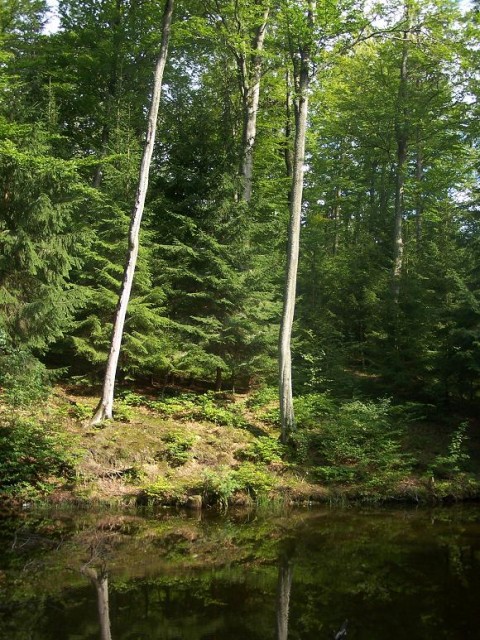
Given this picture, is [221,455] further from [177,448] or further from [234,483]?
[234,483]

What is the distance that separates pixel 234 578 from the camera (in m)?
6.52

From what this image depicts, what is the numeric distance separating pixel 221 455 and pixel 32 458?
4.04 m

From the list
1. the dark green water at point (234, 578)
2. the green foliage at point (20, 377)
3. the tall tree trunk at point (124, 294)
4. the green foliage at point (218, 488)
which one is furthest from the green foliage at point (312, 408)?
the green foliage at point (20, 377)

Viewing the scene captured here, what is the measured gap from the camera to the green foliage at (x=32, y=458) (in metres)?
9.42

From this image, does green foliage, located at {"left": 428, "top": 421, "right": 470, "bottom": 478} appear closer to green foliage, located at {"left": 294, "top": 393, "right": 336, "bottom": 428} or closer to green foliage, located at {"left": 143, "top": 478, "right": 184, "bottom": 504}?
green foliage, located at {"left": 294, "top": 393, "right": 336, "bottom": 428}

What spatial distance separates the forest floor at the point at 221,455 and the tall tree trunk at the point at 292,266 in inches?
28.1

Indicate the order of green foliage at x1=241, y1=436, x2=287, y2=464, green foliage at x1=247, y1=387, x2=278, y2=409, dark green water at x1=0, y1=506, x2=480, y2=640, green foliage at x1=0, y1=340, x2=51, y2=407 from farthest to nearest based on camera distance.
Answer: green foliage at x1=247, y1=387, x2=278, y2=409
green foliage at x1=241, y1=436, x2=287, y2=464
green foliage at x1=0, y1=340, x2=51, y2=407
dark green water at x1=0, y1=506, x2=480, y2=640

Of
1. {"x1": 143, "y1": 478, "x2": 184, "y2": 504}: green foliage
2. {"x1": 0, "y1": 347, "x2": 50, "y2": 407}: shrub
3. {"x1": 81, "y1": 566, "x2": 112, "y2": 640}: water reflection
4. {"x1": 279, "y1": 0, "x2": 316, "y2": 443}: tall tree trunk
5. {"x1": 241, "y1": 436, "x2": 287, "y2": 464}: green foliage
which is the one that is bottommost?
{"x1": 143, "y1": 478, "x2": 184, "y2": 504}: green foliage

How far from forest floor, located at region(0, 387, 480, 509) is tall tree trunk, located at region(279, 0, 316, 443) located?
2.35 feet

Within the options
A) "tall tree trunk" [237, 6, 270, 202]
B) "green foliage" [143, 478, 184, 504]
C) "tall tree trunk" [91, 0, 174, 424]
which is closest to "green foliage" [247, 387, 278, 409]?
"tall tree trunk" [91, 0, 174, 424]

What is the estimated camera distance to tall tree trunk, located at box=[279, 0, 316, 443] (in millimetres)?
12734

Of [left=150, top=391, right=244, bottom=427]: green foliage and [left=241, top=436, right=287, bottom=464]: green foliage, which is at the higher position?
[left=150, top=391, right=244, bottom=427]: green foliage

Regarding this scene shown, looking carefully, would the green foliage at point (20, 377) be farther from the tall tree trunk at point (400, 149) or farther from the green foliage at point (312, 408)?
the tall tree trunk at point (400, 149)

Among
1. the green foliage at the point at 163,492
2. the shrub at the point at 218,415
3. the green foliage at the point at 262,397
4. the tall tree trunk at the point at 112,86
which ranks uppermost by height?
the tall tree trunk at the point at 112,86
